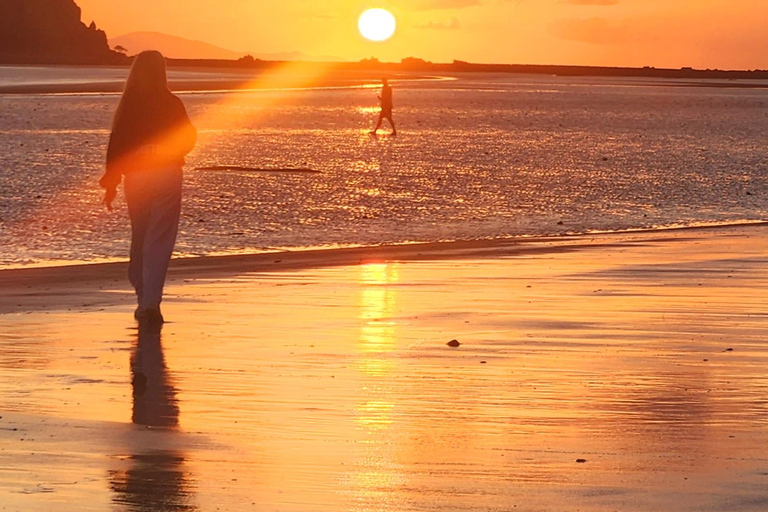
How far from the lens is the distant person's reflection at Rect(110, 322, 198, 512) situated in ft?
19.3

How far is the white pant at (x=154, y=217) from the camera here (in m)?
10.9

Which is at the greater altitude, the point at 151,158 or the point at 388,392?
the point at 151,158

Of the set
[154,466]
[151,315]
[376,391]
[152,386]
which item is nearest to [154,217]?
[151,315]

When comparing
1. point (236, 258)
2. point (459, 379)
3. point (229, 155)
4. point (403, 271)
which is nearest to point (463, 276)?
point (403, 271)

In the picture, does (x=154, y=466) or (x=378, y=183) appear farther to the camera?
(x=378, y=183)

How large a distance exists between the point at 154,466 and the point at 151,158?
4702 mm

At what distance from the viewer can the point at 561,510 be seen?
5.78 metres

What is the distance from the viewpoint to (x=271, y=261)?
15.3 meters

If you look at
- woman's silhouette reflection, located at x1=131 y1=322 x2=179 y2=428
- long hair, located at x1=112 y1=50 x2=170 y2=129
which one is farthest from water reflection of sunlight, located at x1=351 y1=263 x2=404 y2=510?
long hair, located at x1=112 y1=50 x2=170 y2=129

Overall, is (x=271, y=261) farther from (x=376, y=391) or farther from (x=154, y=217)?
(x=376, y=391)

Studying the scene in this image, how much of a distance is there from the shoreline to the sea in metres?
1.22

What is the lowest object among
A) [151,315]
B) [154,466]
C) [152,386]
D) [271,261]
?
[271,261]

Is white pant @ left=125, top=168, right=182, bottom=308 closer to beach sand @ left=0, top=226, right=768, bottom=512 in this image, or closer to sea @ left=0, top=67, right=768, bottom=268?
beach sand @ left=0, top=226, right=768, bottom=512

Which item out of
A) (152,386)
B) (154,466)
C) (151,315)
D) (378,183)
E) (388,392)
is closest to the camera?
(154,466)
